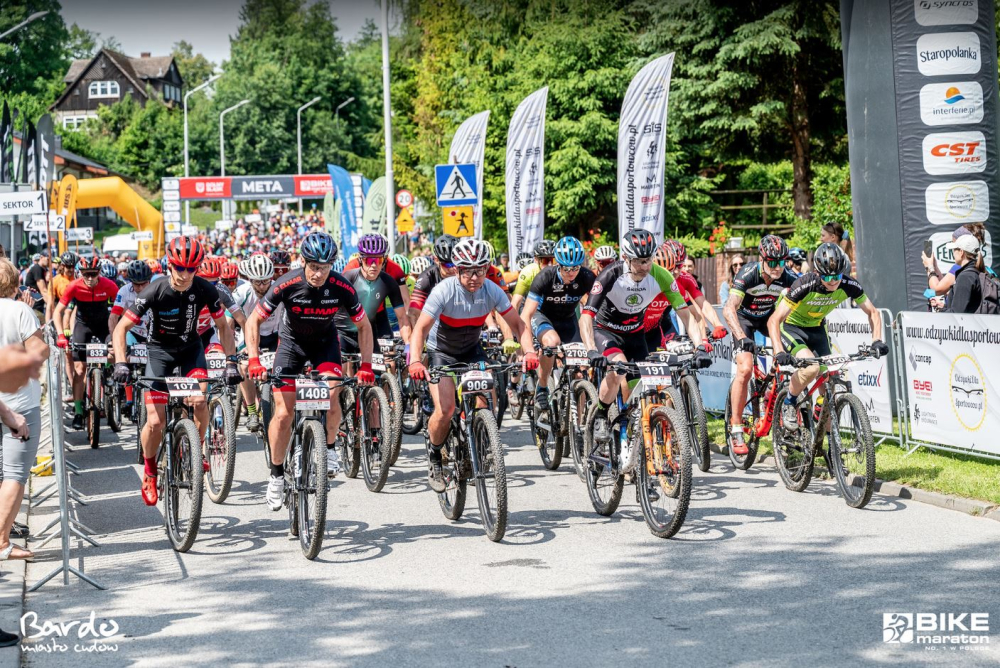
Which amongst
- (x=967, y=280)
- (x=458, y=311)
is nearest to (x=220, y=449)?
(x=458, y=311)

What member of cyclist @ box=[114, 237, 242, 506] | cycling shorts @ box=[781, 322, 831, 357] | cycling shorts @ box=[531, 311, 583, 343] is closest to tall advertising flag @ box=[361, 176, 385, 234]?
cycling shorts @ box=[531, 311, 583, 343]

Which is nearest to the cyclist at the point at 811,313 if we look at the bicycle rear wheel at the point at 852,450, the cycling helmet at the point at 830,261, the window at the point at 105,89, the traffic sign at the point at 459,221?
the cycling helmet at the point at 830,261

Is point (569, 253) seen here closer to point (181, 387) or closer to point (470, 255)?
point (470, 255)

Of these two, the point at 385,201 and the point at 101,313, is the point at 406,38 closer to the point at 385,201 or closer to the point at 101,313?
the point at 385,201

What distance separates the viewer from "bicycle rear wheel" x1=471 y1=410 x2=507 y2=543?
8.08 meters

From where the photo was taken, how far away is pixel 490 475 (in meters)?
8.20

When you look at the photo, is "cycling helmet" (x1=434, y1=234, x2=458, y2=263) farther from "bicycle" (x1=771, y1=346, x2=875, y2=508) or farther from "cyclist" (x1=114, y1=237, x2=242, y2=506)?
"bicycle" (x1=771, y1=346, x2=875, y2=508)

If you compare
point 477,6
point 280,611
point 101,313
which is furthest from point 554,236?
point 280,611

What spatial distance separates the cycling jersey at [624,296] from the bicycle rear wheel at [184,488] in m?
3.26

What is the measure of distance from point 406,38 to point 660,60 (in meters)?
40.4

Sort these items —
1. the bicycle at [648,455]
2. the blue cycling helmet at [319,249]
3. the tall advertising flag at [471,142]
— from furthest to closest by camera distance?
the tall advertising flag at [471,142]
the blue cycling helmet at [319,249]
the bicycle at [648,455]

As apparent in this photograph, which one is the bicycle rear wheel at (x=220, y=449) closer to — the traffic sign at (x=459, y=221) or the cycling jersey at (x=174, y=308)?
the cycling jersey at (x=174, y=308)

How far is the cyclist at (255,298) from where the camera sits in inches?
490

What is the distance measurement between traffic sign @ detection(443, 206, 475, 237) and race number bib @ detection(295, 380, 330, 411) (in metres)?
11.3
